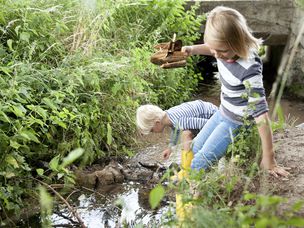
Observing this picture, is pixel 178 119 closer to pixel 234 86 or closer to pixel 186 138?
pixel 186 138

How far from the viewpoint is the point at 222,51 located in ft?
11.4

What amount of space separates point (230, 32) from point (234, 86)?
389mm

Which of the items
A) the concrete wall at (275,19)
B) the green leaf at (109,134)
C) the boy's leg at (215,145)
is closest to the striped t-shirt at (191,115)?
the boy's leg at (215,145)

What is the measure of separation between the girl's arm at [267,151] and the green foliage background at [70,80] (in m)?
1.68

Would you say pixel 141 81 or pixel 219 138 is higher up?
pixel 219 138

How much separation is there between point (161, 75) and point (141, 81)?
2.45 ft

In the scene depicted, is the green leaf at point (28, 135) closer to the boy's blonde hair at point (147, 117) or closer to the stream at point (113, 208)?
the stream at point (113, 208)

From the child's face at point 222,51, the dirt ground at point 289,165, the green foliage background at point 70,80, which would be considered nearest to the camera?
the dirt ground at point 289,165

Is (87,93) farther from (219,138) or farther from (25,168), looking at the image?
(219,138)

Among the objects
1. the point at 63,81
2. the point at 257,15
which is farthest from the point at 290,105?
the point at 63,81

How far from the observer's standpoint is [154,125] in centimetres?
400

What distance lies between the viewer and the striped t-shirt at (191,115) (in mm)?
4082

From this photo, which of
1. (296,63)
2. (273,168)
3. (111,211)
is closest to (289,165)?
(273,168)

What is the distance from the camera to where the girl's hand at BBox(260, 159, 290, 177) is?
3406 mm
